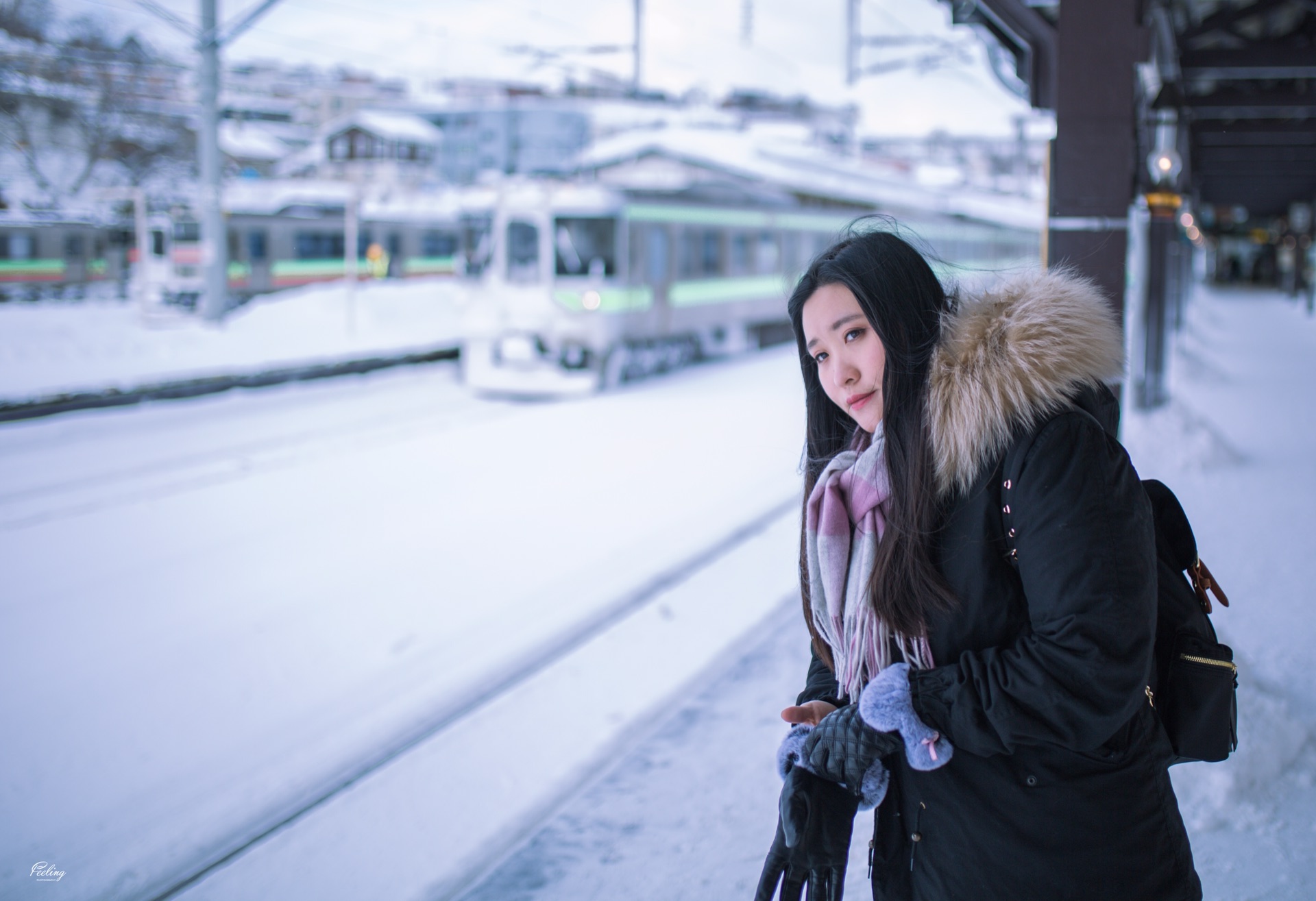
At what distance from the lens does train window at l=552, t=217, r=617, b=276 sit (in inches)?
561

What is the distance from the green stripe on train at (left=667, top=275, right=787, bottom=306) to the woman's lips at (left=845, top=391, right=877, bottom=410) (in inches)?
532

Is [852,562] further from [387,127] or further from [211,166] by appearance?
[387,127]

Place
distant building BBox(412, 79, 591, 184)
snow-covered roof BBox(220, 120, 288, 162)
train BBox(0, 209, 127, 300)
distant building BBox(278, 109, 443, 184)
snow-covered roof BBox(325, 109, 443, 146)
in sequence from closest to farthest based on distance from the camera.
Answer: train BBox(0, 209, 127, 300) < snow-covered roof BBox(220, 120, 288, 162) < distant building BBox(278, 109, 443, 184) < snow-covered roof BBox(325, 109, 443, 146) < distant building BBox(412, 79, 591, 184)

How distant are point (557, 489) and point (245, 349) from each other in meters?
10.9

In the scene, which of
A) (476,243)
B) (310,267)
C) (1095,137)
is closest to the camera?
(1095,137)

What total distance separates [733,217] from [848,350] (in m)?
16.2

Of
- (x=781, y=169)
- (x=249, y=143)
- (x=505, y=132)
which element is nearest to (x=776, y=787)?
(x=781, y=169)

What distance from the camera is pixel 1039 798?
154 centimetres

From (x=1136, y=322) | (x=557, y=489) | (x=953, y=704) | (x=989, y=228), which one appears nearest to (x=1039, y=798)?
(x=953, y=704)

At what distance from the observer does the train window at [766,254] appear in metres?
18.6

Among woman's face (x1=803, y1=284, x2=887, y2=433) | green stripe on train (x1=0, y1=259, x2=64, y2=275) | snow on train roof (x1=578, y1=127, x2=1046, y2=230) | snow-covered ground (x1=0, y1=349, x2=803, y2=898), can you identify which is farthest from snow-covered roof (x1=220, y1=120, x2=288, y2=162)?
woman's face (x1=803, y1=284, x2=887, y2=433)

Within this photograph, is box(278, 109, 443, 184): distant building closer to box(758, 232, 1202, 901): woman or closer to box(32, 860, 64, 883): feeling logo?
box(32, 860, 64, 883): feeling logo

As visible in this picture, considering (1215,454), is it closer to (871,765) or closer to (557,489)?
(557,489)

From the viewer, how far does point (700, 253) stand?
16578mm
